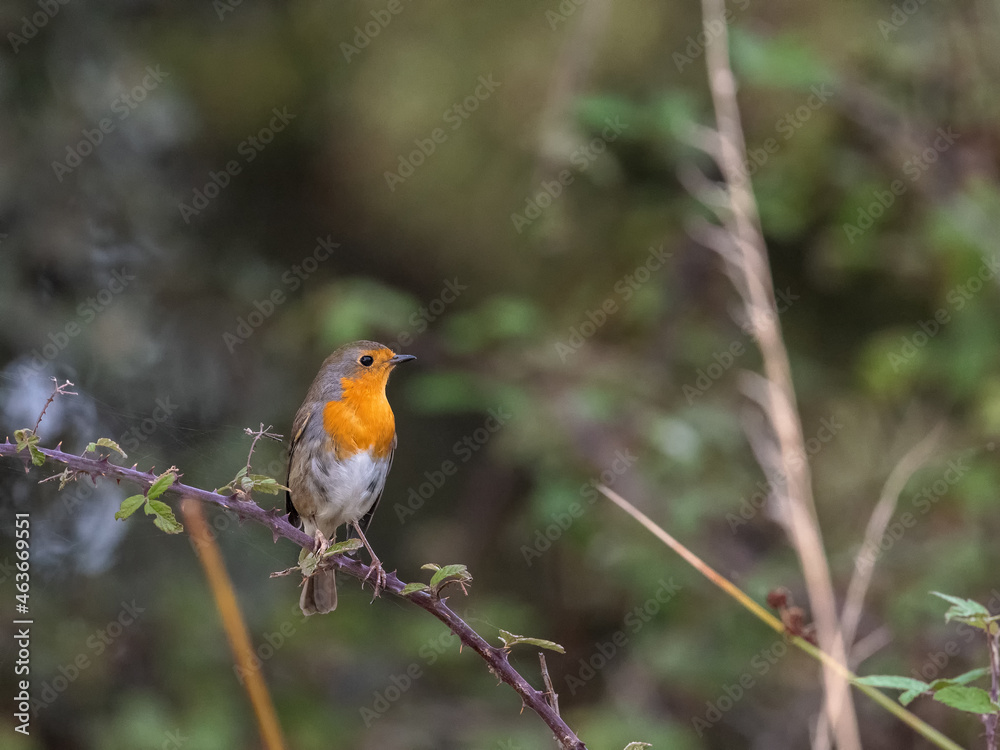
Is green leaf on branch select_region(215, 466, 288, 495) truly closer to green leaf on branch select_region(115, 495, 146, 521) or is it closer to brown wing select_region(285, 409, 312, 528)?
green leaf on branch select_region(115, 495, 146, 521)

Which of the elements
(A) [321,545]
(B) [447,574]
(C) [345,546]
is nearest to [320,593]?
(A) [321,545]

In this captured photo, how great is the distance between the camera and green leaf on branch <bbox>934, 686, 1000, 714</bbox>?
1.35m

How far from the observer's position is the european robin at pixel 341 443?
3045 millimetres

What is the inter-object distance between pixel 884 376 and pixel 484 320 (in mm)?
1878

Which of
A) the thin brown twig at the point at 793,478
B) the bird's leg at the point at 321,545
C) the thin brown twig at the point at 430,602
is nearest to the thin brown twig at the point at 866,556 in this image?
Answer: the thin brown twig at the point at 793,478

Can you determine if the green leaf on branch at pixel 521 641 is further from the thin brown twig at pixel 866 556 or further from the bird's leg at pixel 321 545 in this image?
the thin brown twig at pixel 866 556

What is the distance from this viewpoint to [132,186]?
421 centimetres

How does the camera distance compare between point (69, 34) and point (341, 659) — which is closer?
point (69, 34)

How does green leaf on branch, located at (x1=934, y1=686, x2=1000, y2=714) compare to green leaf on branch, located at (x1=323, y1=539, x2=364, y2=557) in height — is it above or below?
below

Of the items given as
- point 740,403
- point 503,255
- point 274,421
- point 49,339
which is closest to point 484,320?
point 503,255

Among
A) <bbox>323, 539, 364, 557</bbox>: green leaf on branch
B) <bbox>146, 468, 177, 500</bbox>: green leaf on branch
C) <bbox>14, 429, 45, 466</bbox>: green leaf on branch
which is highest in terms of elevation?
<bbox>14, 429, 45, 466</bbox>: green leaf on branch

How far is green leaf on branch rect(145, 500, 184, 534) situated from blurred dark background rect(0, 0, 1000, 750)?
2.34m

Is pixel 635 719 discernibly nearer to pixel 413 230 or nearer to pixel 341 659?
pixel 341 659

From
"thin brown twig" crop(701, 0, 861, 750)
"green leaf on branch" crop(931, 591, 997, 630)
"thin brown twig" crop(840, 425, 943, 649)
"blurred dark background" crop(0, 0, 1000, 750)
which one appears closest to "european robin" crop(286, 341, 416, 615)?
"blurred dark background" crop(0, 0, 1000, 750)
